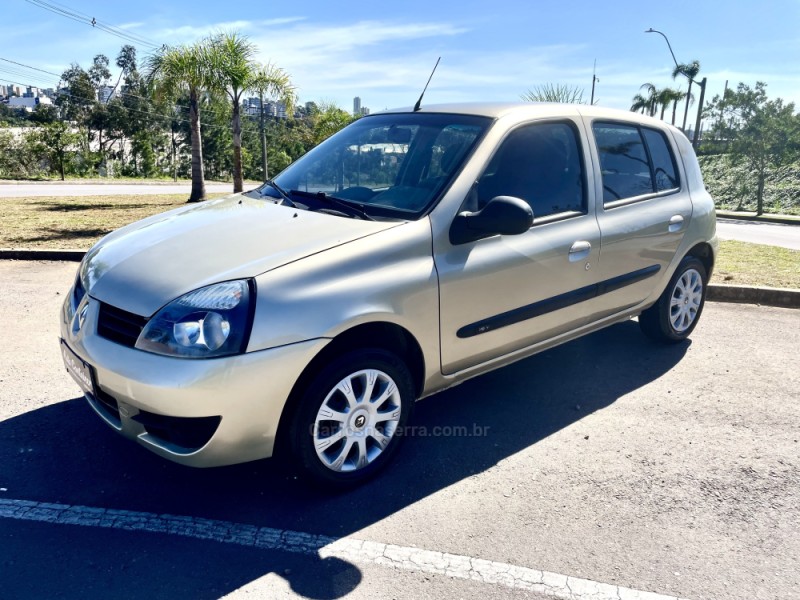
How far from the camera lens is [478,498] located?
3.02 m

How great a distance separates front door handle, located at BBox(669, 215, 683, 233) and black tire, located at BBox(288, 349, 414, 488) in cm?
251

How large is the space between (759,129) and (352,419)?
101ft

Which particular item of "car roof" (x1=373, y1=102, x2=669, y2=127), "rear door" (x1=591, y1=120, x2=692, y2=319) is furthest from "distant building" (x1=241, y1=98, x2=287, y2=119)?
"rear door" (x1=591, y1=120, x2=692, y2=319)

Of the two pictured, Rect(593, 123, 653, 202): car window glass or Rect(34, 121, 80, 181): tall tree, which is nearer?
Rect(593, 123, 653, 202): car window glass

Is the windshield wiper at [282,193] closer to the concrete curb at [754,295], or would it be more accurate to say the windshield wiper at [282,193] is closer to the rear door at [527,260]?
the rear door at [527,260]

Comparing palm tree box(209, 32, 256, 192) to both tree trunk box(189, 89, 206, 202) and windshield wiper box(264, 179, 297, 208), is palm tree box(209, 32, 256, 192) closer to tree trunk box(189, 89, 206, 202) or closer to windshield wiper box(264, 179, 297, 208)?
tree trunk box(189, 89, 206, 202)

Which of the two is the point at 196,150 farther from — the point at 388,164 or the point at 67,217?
the point at 388,164

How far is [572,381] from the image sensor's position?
4430 mm

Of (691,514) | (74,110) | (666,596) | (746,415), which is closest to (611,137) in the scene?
(746,415)

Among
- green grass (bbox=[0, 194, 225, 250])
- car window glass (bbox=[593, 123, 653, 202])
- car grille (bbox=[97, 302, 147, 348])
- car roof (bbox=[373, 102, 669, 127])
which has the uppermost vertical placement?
car roof (bbox=[373, 102, 669, 127])

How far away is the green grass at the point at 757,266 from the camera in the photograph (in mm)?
7188

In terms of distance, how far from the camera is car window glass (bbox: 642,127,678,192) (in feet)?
15.1

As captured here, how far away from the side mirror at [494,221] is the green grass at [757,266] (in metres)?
4.83

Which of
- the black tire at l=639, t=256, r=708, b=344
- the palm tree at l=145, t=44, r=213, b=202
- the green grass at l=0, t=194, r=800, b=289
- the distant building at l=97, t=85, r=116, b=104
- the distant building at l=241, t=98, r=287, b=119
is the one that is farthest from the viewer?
the distant building at l=97, t=85, r=116, b=104
